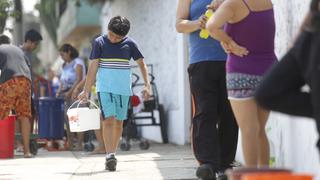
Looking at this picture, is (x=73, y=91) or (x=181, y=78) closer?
(x=73, y=91)

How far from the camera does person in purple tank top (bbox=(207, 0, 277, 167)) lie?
5.57m

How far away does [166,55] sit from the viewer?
1373cm

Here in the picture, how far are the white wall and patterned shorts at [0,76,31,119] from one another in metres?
2.68

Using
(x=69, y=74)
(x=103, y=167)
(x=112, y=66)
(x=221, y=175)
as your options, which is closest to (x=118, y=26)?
(x=112, y=66)

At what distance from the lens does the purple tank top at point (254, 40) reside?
5.77 metres

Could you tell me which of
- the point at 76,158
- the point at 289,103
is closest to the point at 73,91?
the point at 76,158

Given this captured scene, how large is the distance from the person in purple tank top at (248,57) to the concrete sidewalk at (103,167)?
1669 millimetres

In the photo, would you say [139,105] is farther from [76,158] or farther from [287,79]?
[287,79]

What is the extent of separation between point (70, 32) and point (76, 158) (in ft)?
63.1

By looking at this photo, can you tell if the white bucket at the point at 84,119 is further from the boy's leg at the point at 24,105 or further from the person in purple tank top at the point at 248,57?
the person in purple tank top at the point at 248,57

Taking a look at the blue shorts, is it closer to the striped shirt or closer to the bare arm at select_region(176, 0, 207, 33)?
the striped shirt

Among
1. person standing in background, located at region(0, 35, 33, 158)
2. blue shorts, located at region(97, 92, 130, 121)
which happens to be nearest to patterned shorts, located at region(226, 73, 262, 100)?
blue shorts, located at region(97, 92, 130, 121)

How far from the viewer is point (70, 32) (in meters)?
29.5

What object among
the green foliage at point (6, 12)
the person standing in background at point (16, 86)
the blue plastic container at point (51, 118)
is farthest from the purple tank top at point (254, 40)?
the green foliage at point (6, 12)
